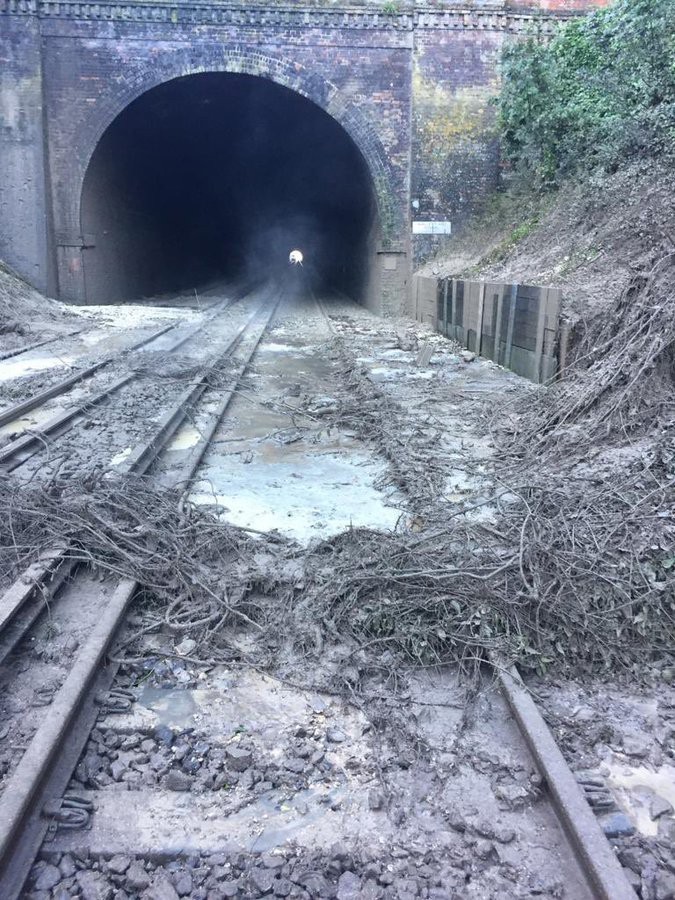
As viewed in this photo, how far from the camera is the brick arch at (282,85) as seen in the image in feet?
55.0

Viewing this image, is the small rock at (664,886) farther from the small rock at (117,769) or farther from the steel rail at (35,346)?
the steel rail at (35,346)

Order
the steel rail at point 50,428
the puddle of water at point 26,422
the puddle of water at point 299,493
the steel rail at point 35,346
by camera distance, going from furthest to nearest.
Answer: the steel rail at point 35,346
the puddle of water at point 26,422
the steel rail at point 50,428
the puddle of water at point 299,493

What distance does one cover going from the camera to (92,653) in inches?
119

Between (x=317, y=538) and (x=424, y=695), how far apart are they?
4.61ft

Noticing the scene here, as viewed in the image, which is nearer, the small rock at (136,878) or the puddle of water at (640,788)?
the small rock at (136,878)

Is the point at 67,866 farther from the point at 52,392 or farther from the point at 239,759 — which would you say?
the point at 52,392

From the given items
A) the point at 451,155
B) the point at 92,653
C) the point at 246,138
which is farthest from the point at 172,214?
the point at 92,653

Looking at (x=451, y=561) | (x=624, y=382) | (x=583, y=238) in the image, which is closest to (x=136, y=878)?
(x=451, y=561)

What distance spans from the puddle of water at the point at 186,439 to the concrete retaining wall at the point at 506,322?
417 centimetres

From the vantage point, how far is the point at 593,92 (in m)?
13.2

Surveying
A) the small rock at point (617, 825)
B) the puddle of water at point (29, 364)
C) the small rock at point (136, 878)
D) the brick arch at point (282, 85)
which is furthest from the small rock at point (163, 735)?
the brick arch at point (282, 85)

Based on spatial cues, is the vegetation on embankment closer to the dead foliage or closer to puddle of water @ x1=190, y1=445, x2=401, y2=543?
the dead foliage

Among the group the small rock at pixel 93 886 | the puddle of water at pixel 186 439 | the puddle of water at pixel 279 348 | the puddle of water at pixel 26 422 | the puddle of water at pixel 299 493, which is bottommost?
the small rock at pixel 93 886

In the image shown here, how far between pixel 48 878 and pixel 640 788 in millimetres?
2068
